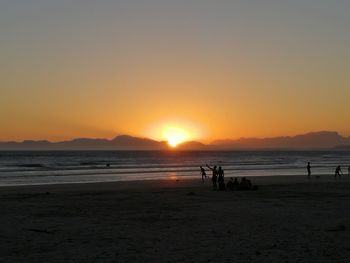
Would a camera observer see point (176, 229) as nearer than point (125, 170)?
Yes

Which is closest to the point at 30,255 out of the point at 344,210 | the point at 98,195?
the point at 344,210

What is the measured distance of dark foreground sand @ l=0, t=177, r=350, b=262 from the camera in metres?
11.0

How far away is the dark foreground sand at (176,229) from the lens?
1095 cm

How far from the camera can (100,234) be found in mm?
13547

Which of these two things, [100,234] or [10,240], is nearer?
[10,240]

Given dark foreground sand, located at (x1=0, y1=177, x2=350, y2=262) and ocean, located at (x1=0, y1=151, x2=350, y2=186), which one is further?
ocean, located at (x1=0, y1=151, x2=350, y2=186)

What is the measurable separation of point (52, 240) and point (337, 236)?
7.40 meters

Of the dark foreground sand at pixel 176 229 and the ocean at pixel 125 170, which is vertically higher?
the ocean at pixel 125 170

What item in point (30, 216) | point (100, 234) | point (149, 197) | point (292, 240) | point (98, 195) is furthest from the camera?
point (98, 195)

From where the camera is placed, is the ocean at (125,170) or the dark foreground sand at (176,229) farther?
the ocean at (125,170)

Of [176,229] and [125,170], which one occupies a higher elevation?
[125,170]

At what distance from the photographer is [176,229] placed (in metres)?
14.3

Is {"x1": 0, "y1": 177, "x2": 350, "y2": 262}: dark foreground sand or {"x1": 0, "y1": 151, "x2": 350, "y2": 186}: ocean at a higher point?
{"x1": 0, "y1": 151, "x2": 350, "y2": 186}: ocean

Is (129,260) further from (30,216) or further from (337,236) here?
(30,216)
